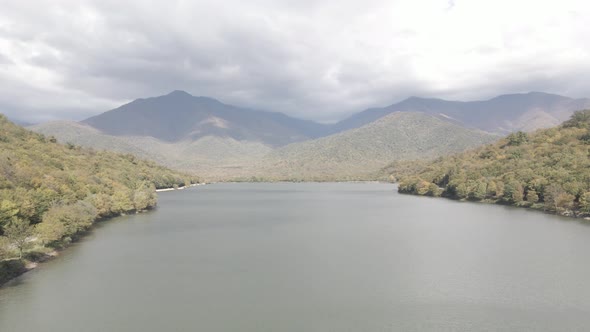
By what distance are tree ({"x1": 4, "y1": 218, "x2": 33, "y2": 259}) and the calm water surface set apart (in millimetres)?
3342

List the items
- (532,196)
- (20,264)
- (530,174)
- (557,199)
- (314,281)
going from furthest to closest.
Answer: (530,174) → (532,196) → (557,199) → (20,264) → (314,281)

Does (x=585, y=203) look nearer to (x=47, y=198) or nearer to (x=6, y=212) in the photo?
(x=6, y=212)

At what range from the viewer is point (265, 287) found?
3200 cm

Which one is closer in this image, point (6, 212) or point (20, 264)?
point (20, 264)

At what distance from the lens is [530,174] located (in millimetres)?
89125

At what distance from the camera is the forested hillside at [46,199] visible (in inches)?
1513

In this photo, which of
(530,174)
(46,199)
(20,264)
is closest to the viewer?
(20,264)

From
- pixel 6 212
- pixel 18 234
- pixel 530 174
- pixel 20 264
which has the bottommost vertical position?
pixel 20 264

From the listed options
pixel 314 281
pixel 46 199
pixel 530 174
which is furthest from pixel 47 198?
pixel 530 174

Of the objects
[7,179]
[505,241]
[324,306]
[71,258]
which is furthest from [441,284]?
[7,179]

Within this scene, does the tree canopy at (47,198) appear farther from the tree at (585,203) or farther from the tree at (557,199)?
the tree at (557,199)

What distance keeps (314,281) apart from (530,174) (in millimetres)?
77062

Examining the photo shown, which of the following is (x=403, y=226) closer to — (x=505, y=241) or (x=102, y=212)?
(x=505, y=241)

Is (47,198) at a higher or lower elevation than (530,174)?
lower
